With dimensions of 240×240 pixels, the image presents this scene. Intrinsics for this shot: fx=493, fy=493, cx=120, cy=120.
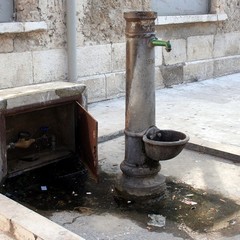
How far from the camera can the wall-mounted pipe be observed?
249 inches

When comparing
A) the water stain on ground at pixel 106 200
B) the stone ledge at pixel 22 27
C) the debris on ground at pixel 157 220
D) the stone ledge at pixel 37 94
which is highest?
the stone ledge at pixel 22 27

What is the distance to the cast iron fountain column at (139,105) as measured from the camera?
348 centimetres

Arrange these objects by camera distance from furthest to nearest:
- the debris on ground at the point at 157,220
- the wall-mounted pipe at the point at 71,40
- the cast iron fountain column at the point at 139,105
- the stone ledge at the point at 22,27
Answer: the wall-mounted pipe at the point at 71,40
the stone ledge at the point at 22,27
the cast iron fountain column at the point at 139,105
the debris on ground at the point at 157,220

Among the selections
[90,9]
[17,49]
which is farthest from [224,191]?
[90,9]

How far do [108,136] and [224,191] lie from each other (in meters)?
1.66

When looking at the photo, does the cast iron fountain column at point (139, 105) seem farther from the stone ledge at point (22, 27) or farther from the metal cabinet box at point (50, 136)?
the stone ledge at point (22, 27)

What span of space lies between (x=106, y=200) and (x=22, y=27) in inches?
116

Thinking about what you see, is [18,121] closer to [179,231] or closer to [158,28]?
[179,231]

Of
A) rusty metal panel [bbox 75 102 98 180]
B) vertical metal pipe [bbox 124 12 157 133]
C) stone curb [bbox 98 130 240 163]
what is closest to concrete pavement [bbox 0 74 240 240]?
stone curb [bbox 98 130 240 163]

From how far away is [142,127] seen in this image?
359 cm

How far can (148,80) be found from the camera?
3543 millimetres

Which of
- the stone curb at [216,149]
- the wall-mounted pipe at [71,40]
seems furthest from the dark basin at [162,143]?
the wall-mounted pipe at [71,40]

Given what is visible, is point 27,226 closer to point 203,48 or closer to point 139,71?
point 139,71

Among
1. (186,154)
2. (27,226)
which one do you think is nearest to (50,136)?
(186,154)
